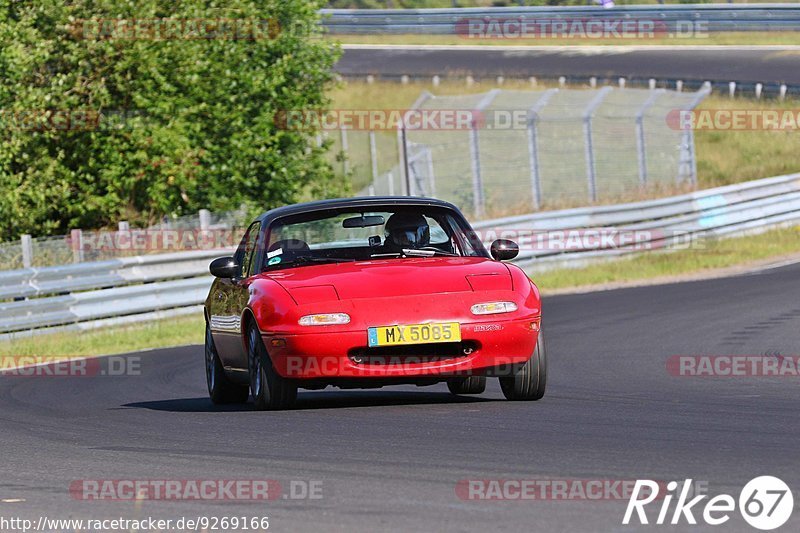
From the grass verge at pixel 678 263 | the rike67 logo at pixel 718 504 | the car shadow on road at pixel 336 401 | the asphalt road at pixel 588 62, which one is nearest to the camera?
the rike67 logo at pixel 718 504

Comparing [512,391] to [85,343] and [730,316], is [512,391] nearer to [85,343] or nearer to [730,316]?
[730,316]

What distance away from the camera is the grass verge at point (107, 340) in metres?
17.2

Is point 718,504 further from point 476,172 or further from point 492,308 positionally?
point 476,172

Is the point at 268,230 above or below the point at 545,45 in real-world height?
above

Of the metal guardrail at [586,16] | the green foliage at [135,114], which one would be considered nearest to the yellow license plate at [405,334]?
the green foliage at [135,114]

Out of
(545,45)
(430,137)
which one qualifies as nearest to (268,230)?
(430,137)

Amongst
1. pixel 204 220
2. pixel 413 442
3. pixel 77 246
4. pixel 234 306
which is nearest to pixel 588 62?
pixel 204 220

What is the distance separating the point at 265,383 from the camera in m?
9.33

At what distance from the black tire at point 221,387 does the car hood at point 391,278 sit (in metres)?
1.35

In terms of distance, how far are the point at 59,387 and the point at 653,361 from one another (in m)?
4.89

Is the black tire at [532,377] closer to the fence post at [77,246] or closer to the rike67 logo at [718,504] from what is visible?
the rike67 logo at [718,504]

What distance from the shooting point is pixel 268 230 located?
1034 centimetres

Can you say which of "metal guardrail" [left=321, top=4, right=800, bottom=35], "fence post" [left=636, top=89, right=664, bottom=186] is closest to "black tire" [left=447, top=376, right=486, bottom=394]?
"fence post" [left=636, top=89, right=664, bottom=186]

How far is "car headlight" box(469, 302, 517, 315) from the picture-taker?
352 inches
